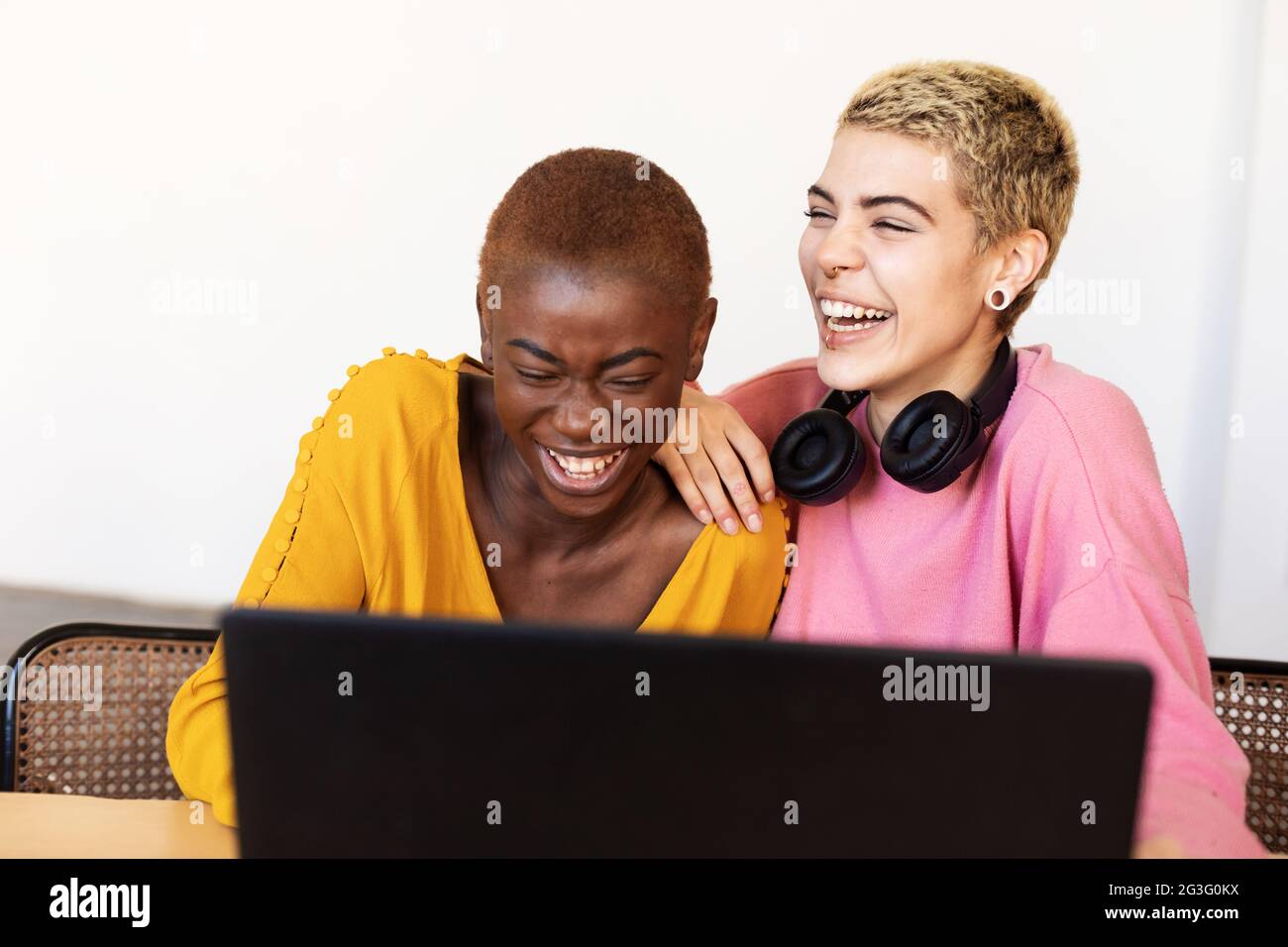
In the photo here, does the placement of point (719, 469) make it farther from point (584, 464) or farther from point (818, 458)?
point (584, 464)

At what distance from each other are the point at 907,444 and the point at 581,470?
425 mm

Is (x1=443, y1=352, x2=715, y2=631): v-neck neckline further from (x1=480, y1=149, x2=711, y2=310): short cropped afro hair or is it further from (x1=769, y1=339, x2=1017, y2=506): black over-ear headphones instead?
(x1=480, y1=149, x2=711, y2=310): short cropped afro hair

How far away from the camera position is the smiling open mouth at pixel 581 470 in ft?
4.96

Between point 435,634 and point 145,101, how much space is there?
4063 millimetres

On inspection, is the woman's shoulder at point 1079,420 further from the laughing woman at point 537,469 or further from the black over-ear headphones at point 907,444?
the laughing woman at point 537,469

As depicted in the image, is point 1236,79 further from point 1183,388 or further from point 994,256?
point 994,256

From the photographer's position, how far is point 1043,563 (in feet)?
5.13

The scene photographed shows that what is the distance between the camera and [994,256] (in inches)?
67.9

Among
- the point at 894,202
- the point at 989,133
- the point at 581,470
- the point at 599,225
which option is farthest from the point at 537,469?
the point at 989,133

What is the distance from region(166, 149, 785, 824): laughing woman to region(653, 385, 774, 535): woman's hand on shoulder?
3 centimetres

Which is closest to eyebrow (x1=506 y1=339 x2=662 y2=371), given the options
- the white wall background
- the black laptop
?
the black laptop

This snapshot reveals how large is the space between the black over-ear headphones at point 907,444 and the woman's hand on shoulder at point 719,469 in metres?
0.04

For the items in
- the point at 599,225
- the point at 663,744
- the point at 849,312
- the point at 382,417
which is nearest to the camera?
the point at 663,744
